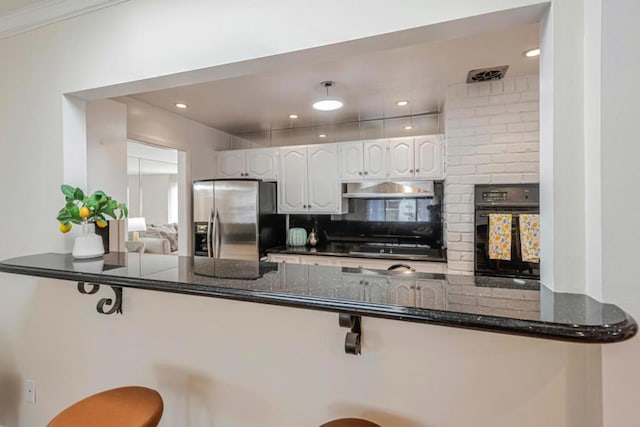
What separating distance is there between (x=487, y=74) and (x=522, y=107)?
423 mm

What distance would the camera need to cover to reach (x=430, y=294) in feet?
3.22

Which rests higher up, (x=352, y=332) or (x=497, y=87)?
(x=497, y=87)

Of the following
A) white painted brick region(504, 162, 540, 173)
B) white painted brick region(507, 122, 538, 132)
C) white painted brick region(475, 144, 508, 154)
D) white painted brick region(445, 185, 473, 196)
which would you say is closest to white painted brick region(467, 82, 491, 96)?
white painted brick region(507, 122, 538, 132)

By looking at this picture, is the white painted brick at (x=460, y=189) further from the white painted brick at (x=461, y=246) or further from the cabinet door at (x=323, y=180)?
the cabinet door at (x=323, y=180)

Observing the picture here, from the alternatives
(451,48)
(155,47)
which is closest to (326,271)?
(155,47)

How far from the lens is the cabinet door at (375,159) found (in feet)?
11.6

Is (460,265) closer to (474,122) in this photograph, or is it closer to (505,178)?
(505,178)

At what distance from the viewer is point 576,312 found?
2.56 feet

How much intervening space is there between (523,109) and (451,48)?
3.22 ft

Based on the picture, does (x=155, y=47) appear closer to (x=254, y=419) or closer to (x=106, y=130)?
(x=106, y=130)

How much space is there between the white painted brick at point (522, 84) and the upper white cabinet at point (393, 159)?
778 mm

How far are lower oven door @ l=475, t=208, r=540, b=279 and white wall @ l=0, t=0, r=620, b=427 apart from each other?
1.70 meters

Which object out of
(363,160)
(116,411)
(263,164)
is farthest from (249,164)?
(116,411)

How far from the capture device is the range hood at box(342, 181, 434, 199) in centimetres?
363
